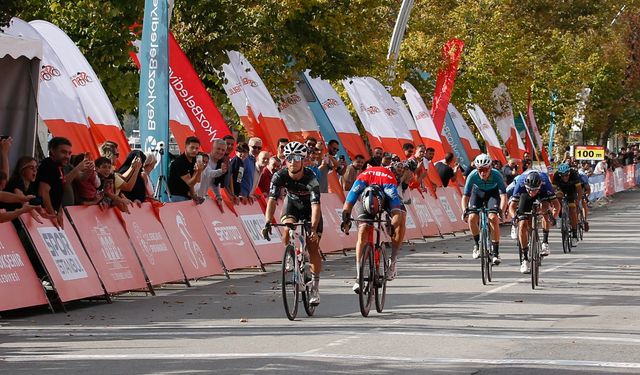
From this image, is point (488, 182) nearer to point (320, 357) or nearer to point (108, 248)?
point (108, 248)

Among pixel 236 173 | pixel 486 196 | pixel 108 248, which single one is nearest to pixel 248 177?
pixel 236 173

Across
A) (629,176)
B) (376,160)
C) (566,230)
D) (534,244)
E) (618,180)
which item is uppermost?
(376,160)

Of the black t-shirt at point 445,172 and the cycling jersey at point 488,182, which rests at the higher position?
the cycling jersey at point 488,182

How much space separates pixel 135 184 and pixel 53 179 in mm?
2430

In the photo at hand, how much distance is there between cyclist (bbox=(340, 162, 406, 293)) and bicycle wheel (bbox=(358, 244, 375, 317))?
78 millimetres

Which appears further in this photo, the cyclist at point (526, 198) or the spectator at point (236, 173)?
the spectator at point (236, 173)

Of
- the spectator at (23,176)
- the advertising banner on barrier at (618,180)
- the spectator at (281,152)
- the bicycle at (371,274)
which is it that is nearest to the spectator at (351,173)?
the spectator at (281,152)

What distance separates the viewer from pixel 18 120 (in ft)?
63.0

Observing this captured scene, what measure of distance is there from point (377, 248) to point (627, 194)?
52853 millimetres

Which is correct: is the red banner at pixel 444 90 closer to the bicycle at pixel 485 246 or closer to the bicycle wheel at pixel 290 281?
the bicycle at pixel 485 246

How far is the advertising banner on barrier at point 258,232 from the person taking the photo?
2255cm

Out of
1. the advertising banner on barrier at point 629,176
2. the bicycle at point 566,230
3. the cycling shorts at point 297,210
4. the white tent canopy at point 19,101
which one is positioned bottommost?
the advertising banner on barrier at point 629,176

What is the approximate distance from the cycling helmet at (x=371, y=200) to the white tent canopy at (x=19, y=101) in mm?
4637

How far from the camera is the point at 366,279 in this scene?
1612cm
